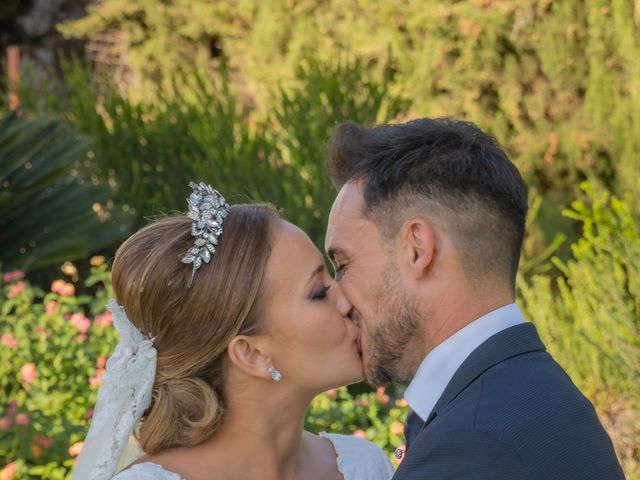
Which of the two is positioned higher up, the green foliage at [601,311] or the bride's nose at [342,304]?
the bride's nose at [342,304]

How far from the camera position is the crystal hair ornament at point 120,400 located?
8.57 ft

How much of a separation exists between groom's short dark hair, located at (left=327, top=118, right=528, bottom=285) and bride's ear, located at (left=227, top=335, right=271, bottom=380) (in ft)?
1.57

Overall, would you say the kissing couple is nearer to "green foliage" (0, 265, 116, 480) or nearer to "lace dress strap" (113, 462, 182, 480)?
"lace dress strap" (113, 462, 182, 480)

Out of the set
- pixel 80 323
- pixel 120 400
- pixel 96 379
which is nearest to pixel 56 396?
pixel 96 379

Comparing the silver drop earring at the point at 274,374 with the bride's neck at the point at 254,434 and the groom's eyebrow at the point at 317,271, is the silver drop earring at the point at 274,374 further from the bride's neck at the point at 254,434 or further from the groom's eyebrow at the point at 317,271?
the groom's eyebrow at the point at 317,271

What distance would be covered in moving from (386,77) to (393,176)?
5433 mm

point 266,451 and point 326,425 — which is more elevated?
point 266,451

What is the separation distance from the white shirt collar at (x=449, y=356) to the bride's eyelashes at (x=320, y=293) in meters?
0.45

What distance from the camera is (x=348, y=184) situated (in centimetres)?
250

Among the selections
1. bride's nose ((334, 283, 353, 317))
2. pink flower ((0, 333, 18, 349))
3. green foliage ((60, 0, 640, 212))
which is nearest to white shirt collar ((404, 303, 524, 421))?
bride's nose ((334, 283, 353, 317))

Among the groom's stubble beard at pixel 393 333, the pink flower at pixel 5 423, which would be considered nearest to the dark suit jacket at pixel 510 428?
the groom's stubble beard at pixel 393 333

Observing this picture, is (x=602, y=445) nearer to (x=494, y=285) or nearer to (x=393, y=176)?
(x=494, y=285)

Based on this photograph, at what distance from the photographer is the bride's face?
258 cm

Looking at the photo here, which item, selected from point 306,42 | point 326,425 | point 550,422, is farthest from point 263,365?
point 306,42
